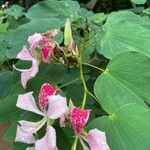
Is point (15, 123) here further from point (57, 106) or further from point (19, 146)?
point (57, 106)

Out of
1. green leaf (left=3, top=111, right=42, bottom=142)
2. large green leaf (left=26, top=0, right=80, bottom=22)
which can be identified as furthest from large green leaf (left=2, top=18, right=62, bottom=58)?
green leaf (left=3, top=111, right=42, bottom=142)

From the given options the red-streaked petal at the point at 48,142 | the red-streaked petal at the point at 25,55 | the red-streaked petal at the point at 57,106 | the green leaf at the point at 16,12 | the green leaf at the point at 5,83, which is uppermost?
the red-streaked petal at the point at 57,106

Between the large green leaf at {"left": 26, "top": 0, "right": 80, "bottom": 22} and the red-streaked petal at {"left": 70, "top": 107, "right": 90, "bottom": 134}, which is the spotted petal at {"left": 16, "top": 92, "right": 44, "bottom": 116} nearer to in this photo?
the red-streaked petal at {"left": 70, "top": 107, "right": 90, "bottom": 134}

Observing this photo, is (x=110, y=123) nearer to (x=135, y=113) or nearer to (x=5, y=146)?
(x=135, y=113)

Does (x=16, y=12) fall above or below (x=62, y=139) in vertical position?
below

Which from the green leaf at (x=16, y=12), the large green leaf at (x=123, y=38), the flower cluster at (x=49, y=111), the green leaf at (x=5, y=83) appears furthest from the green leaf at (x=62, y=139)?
the green leaf at (x=16, y=12)

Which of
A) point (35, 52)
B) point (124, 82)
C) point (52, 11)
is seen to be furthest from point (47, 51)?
point (52, 11)

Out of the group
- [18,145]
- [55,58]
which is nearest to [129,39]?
[55,58]

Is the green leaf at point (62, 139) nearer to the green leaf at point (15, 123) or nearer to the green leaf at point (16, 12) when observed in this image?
the green leaf at point (15, 123)

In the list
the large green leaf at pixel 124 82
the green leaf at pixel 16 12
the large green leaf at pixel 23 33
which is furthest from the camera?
the green leaf at pixel 16 12
